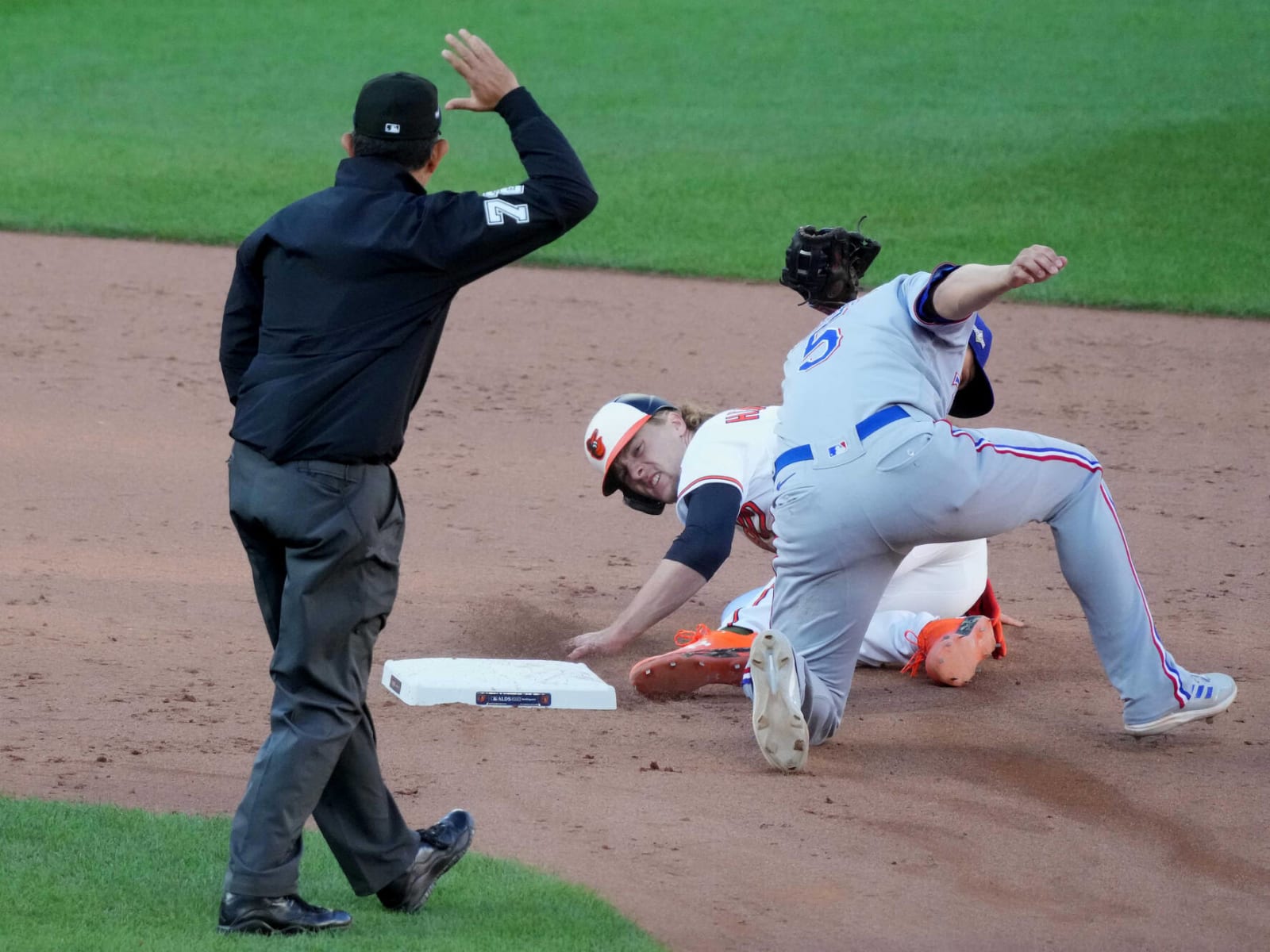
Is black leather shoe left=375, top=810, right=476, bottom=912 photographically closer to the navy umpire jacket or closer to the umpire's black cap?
the navy umpire jacket

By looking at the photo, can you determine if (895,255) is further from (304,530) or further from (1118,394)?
(304,530)

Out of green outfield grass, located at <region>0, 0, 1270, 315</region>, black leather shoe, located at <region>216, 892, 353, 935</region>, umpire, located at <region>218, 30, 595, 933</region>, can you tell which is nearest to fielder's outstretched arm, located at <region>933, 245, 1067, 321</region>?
umpire, located at <region>218, 30, 595, 933</region>

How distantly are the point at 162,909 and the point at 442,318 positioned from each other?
Answer: 1382 mm

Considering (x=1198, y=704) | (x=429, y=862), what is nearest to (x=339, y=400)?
(x=429, y=862)

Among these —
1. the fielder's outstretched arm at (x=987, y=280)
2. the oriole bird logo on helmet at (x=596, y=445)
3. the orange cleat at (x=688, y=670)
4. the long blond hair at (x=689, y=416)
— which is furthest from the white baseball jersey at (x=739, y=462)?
the fielder's outstretched arm at (x=987, y=280)

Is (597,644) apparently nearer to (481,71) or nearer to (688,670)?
(688,670)

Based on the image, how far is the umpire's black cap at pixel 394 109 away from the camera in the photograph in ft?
11.4

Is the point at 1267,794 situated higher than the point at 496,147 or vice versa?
the point at 496,147

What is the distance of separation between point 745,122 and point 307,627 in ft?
53.9

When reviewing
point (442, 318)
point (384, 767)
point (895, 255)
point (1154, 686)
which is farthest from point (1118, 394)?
point (442, 318)

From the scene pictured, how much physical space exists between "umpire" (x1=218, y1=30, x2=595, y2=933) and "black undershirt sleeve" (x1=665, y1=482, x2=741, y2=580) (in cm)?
190

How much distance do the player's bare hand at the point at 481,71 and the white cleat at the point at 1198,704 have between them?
2537 mm

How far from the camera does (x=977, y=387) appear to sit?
4961mm

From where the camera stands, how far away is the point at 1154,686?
468cm
